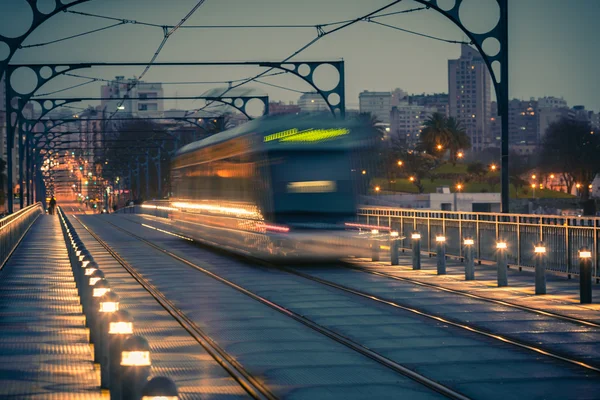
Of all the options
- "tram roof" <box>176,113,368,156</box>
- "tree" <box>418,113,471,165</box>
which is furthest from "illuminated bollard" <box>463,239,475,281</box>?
"tree" <box>418,113,471,165</box>

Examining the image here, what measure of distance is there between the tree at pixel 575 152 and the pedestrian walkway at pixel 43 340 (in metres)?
95.2

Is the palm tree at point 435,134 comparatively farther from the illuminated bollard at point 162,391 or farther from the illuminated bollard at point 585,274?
the illuminated bollard at point 162,391

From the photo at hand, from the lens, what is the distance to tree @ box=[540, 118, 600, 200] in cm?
11003

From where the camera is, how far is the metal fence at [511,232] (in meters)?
20.8

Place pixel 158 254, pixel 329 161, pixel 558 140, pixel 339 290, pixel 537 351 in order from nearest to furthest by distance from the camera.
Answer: pixel 537 351 < pixel 339 290 < pixel 329 161 < pixel 158 254 < pixel 558 140

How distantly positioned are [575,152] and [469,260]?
94287 mm

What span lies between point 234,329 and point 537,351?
13.8 ft

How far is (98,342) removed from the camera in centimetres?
1045

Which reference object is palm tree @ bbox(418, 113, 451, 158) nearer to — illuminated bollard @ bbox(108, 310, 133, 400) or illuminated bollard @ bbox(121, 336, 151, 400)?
illuminated bollard @ bbox(108, 310, 133, 400)

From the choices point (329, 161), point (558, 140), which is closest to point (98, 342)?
point (329, 161)

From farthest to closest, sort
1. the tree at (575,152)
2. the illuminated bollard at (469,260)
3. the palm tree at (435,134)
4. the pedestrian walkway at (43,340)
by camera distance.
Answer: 1. the palm tree at (435,134)
2. the tree at (575,152)
3. the illuminated bollard at (469,260)
4. the pedestrian walkway at (43,340)

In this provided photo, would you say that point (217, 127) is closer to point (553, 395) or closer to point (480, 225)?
point (480, 225)

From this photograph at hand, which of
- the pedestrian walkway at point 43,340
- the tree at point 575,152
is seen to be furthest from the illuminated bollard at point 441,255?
the tree at point 575,152

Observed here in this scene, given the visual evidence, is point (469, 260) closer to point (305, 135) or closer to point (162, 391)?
point (305, 135)
